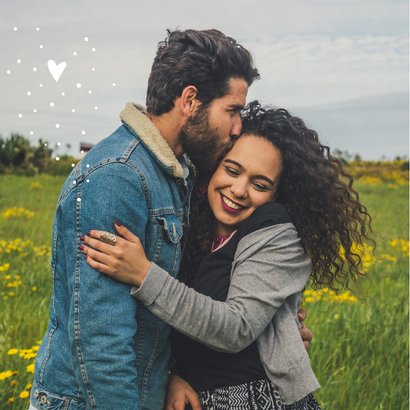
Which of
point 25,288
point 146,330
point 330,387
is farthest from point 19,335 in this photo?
point 146,330

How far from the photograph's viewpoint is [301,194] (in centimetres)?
275

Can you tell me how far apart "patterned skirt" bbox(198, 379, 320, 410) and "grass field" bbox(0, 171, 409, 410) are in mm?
1449

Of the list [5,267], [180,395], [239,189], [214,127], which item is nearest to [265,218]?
[239,189]

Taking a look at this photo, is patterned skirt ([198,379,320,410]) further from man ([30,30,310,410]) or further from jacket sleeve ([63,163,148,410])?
jacket sleeve ([63,163,148,410])

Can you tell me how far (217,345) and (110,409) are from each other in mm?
409

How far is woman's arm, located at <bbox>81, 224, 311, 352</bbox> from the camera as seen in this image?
7.29 ft

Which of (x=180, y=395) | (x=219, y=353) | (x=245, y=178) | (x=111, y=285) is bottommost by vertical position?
(x=180, y=395)

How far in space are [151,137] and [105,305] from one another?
2.04 feet

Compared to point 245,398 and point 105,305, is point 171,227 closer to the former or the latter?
point 105,305

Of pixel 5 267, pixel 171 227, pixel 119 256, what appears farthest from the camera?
pixel 5 267

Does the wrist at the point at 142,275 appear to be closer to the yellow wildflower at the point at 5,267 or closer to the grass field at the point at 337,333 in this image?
the grass field at the point at 337,333

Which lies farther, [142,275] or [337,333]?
[337,333]

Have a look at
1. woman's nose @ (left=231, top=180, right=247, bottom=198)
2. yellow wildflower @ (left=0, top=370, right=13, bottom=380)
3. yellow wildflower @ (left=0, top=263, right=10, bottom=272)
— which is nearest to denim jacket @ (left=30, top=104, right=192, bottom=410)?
woman's nose @ (left=231, top=180, right=247, bottom=198)

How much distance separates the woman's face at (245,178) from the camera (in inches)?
103
